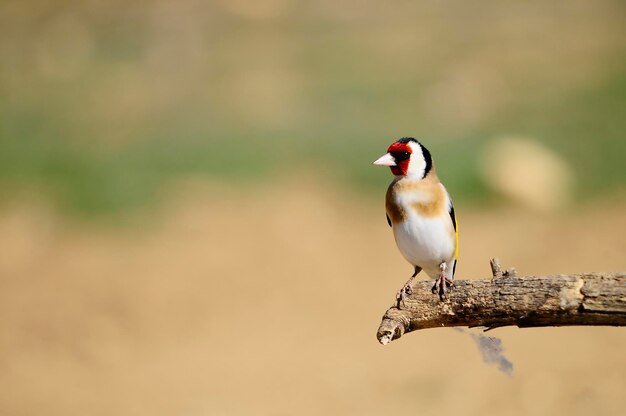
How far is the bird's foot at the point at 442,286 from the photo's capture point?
340 centimetres

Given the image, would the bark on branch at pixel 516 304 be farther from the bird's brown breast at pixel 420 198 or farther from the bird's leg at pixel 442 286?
the bird's brown breast at pixel 420 198

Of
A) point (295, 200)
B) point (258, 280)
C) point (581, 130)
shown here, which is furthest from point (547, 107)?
point (258, 280)

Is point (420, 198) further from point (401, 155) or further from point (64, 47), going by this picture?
point (64, 47)

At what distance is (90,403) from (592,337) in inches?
123

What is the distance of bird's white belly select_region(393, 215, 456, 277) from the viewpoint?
389cm

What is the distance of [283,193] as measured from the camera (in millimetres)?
9320

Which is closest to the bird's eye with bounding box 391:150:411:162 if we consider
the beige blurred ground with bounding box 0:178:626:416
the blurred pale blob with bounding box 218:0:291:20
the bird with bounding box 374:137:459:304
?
the bird with bounding box 374:137:459:304

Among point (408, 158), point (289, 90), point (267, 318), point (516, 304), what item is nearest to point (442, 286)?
point (516, 304)

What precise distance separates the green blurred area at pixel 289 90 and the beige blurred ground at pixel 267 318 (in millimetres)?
620

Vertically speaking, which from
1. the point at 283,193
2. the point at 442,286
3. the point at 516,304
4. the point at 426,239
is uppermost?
the point at 283,193

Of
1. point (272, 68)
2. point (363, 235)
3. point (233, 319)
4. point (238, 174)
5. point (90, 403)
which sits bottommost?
point (90, 403)

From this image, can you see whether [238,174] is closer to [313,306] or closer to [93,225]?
[93,225]

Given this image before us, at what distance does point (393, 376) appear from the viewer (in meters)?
6.30

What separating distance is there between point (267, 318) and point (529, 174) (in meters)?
3.06
